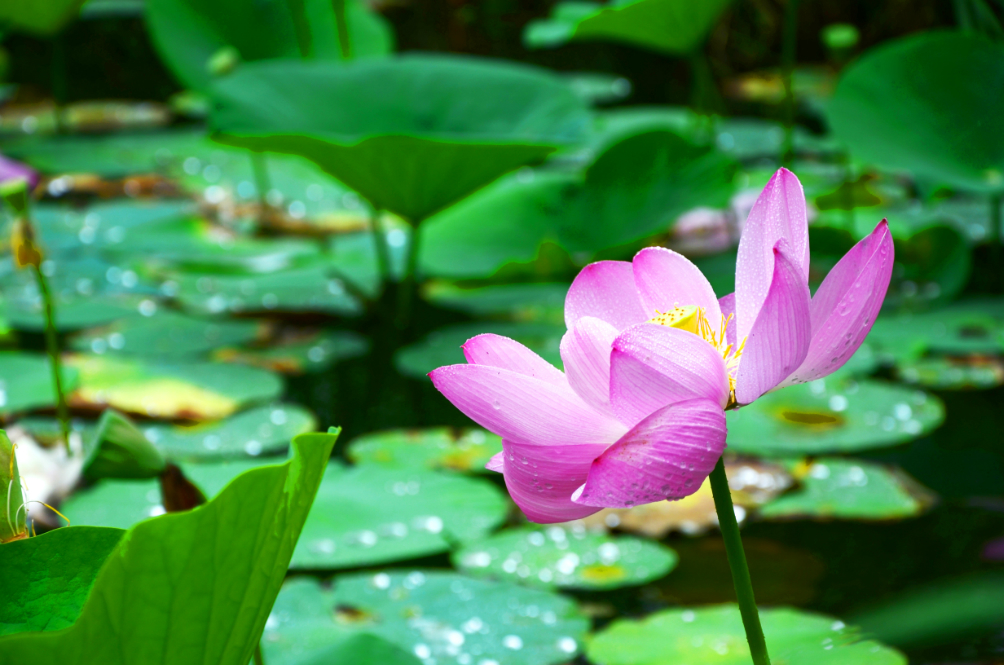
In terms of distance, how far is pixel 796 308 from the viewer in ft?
1.20

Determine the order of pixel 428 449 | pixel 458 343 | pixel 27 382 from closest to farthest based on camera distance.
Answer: pixel 428 449 < pixel 27 382 < pixel 458 343

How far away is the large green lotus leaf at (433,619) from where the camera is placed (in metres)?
0.74

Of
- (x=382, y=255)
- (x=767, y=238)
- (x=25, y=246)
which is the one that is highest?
(x=767, y=238)

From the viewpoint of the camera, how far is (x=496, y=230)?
163cm

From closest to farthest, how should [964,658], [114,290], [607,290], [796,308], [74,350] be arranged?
[796,308] → [607,290] → [964,658] → [74,350] → [114,290]

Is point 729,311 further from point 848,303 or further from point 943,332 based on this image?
point 943,332

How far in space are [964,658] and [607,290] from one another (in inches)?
16.8

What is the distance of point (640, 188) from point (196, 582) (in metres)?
1.26

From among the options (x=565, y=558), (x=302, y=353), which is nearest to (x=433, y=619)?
(x=565, y=558)

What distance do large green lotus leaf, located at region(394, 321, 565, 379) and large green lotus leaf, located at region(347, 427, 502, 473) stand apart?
13 centimetres

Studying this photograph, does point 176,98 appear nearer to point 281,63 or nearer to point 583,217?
point 281,63

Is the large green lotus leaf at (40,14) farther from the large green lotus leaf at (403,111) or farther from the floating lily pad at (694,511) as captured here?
the floating lily pad at (694,511)

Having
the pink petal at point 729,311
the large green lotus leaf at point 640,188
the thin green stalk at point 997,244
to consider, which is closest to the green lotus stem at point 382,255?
the large green lotus leaf at point 640,188

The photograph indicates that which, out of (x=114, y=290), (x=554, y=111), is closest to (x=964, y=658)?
(x=554, y=111)
